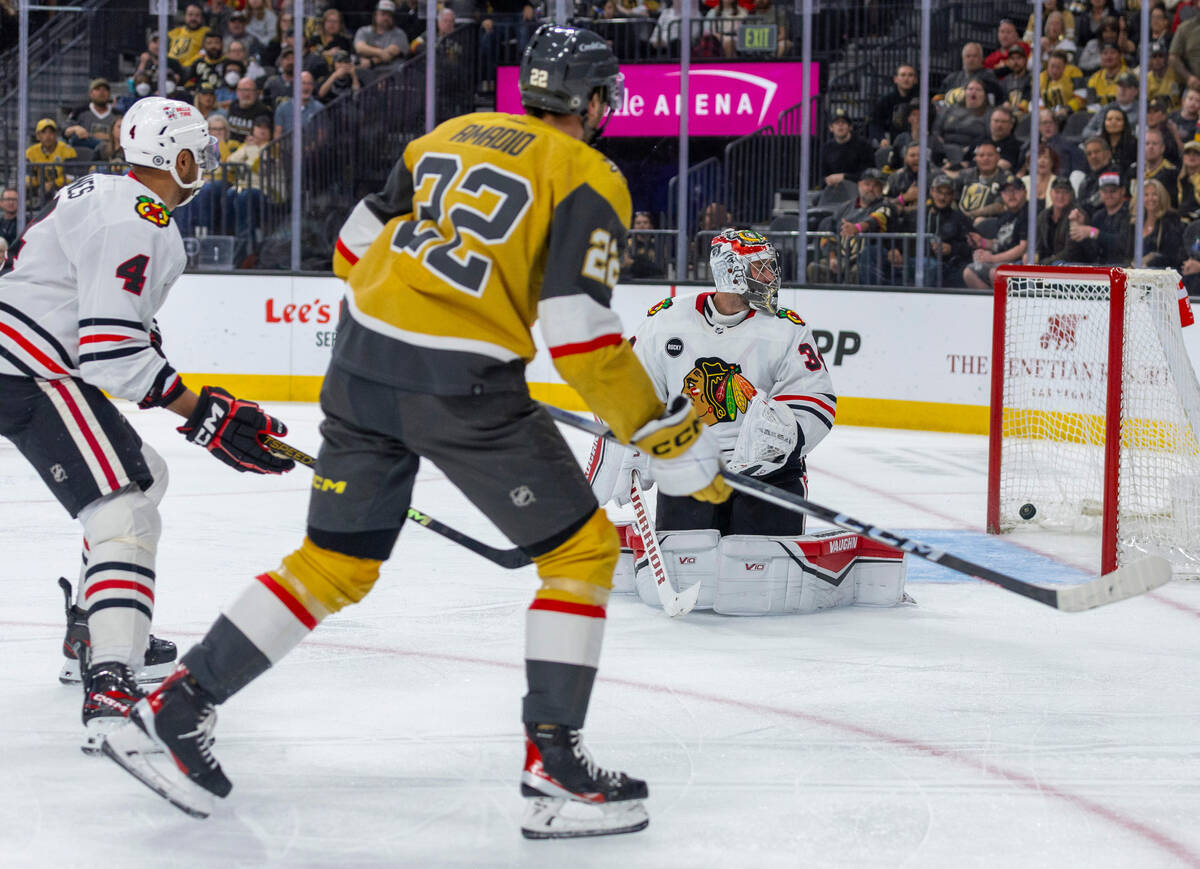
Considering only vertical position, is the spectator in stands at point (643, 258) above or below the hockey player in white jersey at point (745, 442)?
above

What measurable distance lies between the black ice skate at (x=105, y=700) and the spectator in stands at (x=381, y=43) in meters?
7.62

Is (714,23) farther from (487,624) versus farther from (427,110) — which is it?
(487,624)

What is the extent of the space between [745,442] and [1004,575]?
1.41 metres

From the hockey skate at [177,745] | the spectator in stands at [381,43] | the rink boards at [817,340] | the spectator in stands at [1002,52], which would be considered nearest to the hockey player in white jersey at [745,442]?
the hockey skate at [177,745]

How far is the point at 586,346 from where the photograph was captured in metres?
2.07

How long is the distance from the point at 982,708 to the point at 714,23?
275 inches

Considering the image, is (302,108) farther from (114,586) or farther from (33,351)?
(114,586)

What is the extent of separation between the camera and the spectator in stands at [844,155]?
837 centimetres

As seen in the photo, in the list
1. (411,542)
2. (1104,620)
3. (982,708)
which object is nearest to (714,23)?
(411,542)

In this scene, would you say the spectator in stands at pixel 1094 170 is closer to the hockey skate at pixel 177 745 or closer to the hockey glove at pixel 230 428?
the hockey glove at pixel 230 428

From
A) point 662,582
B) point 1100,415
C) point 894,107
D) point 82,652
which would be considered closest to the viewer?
point 82,652

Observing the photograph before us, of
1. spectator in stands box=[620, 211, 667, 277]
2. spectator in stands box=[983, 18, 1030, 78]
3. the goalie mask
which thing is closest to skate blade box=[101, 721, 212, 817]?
the goalie mask

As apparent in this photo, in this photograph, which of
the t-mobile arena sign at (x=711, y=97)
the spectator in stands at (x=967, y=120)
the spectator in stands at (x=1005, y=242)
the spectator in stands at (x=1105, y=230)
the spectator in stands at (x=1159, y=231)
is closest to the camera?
the spectator in stands at (x=1159, y=231)

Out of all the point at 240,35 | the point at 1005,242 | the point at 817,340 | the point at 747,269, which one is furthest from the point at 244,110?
the point at 747,269
